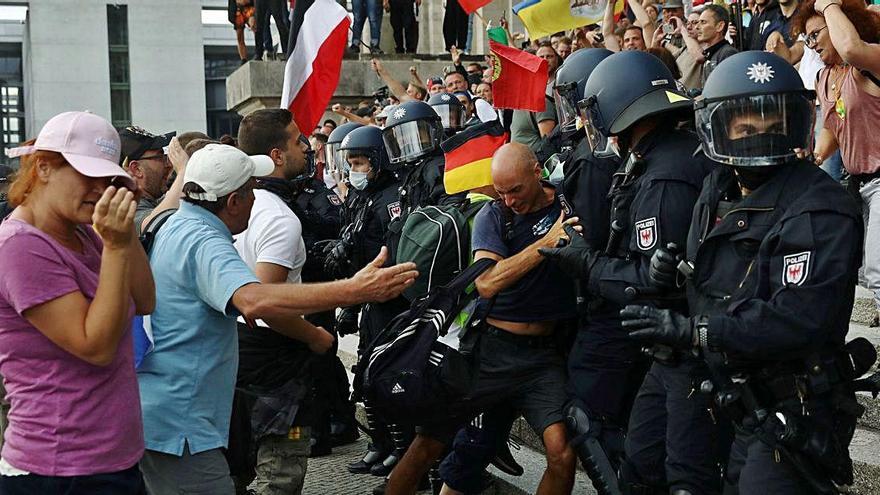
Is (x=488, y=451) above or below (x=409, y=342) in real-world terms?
below

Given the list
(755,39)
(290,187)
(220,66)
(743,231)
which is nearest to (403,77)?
(755,39)

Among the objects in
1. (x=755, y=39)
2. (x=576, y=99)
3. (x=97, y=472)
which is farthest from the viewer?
(x=755, y=39)

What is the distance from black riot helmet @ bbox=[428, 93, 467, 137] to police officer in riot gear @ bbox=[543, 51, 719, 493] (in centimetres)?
335

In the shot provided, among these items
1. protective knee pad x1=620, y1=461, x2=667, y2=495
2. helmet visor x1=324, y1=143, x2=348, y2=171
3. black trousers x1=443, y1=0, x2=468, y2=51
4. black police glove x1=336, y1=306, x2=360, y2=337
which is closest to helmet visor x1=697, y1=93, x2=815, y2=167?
protective knee pad x1=620, y1=461, x2=667, y2=495

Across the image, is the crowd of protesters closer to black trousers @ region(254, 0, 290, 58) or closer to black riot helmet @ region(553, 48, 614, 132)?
black riot helmet @ region(553, 48, 614, 132)

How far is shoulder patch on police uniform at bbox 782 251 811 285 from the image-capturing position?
11.9 feet

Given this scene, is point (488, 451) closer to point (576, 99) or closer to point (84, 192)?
point (576, 99)

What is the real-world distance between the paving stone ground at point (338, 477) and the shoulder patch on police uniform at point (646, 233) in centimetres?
293

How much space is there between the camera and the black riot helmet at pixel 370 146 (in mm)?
7625

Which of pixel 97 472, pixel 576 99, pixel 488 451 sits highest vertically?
pixel 576 99

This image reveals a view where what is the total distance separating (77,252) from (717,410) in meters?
2.10

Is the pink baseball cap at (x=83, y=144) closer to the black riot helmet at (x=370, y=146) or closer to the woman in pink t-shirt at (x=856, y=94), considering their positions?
the woman in pink t-shirt at (x=856, y=94)

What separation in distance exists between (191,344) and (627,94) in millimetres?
2001

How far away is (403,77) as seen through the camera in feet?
56.3
